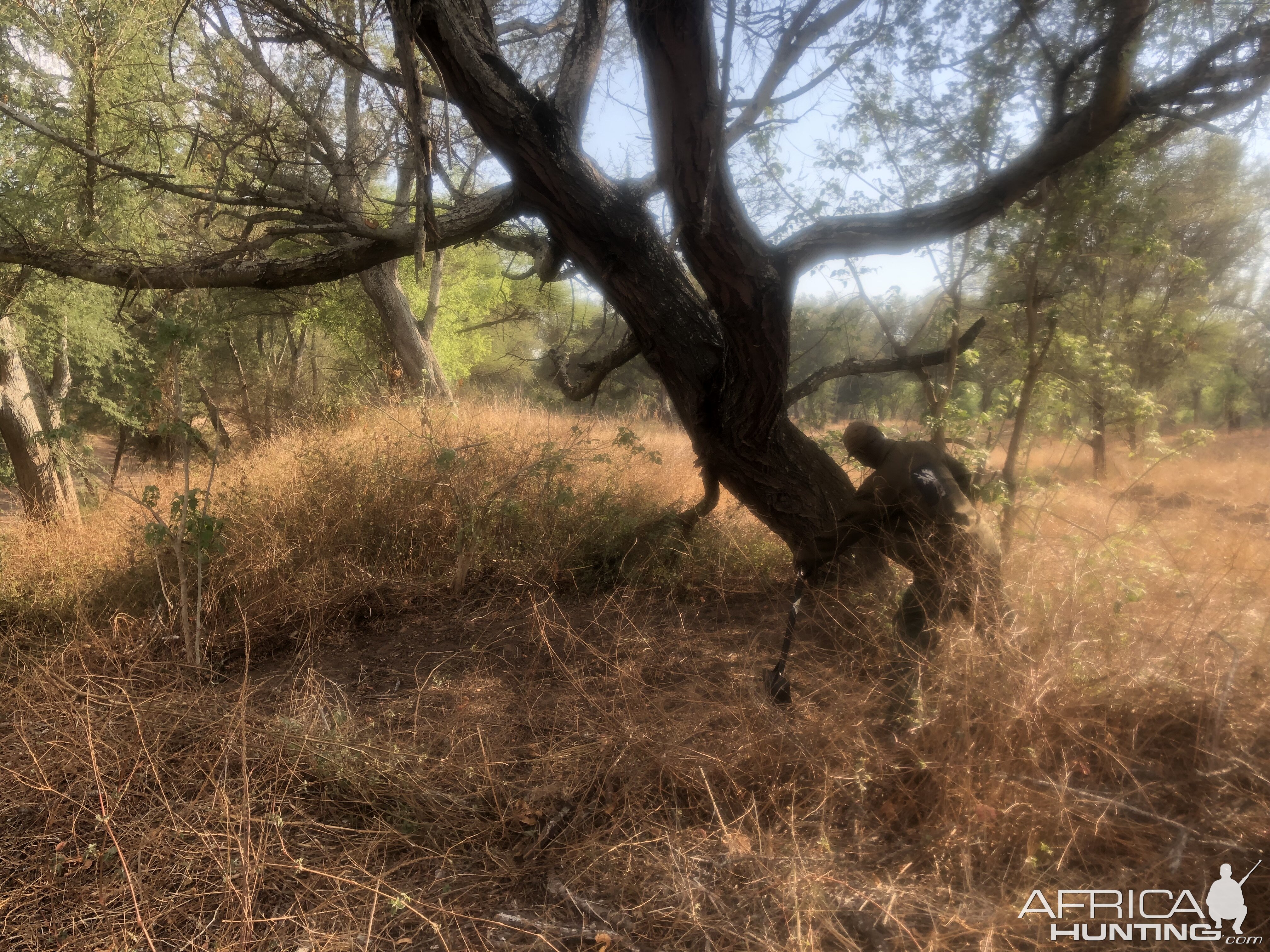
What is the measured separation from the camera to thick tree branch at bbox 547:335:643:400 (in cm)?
366

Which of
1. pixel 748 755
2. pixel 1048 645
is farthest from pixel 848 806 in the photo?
pixel 1048 645

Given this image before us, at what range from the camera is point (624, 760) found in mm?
2270

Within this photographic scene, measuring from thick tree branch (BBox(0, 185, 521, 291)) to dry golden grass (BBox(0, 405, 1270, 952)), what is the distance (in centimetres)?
163

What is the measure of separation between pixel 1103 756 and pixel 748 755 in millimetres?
1117

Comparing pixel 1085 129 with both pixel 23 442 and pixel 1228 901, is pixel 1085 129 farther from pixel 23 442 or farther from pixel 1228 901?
pixel 23 442

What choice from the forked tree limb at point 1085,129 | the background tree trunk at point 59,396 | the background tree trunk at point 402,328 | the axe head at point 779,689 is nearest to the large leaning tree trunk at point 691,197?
the forked tree limb at point 1085,129

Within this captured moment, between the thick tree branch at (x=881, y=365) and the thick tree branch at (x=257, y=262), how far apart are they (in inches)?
80.0

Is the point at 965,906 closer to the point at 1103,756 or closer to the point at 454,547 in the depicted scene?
the point at 1103,756

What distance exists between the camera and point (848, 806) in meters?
1.98

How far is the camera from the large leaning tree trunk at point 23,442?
6137 mm

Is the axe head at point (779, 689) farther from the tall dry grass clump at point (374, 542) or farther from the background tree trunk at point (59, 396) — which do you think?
the background tree trunk at point (59, 396)

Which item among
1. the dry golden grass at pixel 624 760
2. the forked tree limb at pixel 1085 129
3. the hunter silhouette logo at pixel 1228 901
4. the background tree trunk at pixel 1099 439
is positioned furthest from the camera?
the background tree trunk at pixel 1099 439

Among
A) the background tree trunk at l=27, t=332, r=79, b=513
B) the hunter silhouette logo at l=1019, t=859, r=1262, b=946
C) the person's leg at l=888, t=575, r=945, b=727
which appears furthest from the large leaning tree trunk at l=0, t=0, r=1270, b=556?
the background tree trunk at l=27, t=332, r=79, b=513

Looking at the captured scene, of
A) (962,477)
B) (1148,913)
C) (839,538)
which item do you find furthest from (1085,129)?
(1148,913)
